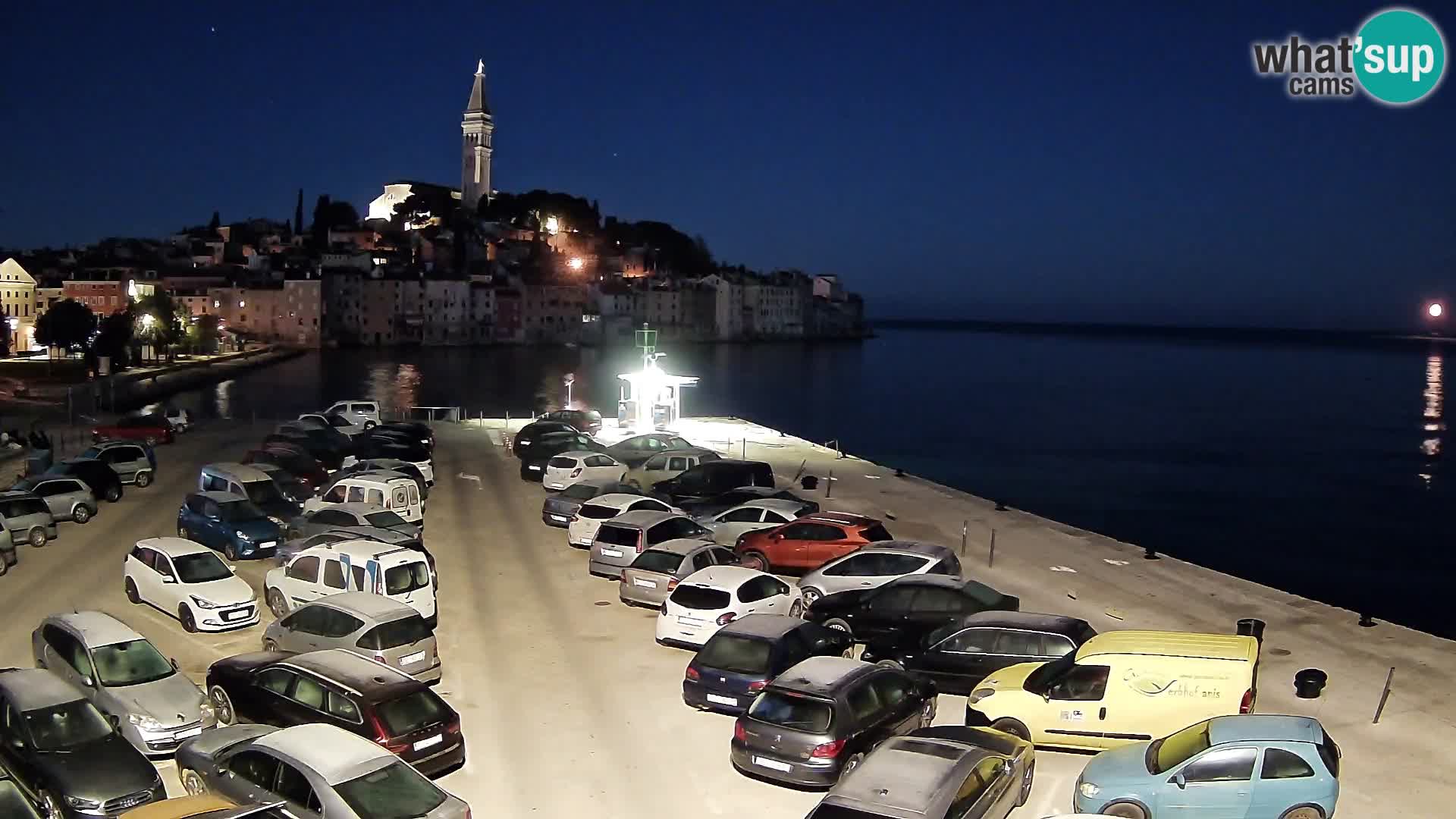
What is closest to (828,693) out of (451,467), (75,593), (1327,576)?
(75,593)

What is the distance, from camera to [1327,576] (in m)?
38.6

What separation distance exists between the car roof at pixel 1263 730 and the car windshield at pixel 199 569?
502 inches

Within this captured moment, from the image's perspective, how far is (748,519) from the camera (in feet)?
68.4

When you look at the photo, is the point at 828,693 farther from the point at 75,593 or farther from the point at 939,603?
the point at 75,593

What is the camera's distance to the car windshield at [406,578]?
14750 millimetres

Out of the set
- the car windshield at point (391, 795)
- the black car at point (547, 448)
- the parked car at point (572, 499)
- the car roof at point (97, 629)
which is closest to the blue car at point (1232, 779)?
the car windshield at point (391, 795)

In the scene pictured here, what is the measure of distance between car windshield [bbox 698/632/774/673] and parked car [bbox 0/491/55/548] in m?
13.8

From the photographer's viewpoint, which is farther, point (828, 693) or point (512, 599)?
point (512, 599)

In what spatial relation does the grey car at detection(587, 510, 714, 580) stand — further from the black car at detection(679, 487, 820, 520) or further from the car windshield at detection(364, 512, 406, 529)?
the car windshield at detection(364, 512, 406, 529)

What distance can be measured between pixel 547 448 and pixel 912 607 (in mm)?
15760

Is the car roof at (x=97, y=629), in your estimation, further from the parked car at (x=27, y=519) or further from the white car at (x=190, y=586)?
the parked car at (x=27, y=519)

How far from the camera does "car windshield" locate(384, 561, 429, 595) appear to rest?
14.8m

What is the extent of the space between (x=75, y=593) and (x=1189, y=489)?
51889 millimetres

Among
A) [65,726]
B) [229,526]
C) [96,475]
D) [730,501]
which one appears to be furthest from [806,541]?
[96,475]
